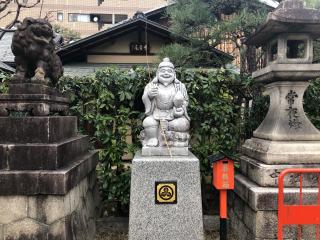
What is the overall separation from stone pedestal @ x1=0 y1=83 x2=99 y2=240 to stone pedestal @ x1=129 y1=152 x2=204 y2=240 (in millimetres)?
760

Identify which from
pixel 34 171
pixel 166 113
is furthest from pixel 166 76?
pixel 34 171

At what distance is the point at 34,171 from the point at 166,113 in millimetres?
1797

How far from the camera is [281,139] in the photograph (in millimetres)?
4340

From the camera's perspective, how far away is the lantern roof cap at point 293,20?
409 cm

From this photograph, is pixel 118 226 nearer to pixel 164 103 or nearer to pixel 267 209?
pixel 164 103

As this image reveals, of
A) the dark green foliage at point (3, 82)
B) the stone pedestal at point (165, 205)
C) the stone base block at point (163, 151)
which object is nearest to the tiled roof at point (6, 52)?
the dark green foliage at point (3, 82)

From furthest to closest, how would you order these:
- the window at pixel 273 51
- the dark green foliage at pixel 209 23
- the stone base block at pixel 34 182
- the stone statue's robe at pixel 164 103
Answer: the dark green foliage at pixel 209 23 → the window at pixel 273 51 → the stone statue's robe at pixel 164 103 → the stone base block at pixel 34 182

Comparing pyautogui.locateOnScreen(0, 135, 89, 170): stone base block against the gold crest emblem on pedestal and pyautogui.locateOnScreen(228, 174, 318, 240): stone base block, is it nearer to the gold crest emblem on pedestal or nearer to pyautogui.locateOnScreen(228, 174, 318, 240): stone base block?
the gold crest emblem on pedestal

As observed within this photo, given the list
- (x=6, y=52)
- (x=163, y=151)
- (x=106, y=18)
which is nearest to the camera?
(x=163, y=151)

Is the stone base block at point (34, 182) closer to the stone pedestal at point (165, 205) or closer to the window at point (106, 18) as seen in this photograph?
the stone pedestal at point (165, 205)

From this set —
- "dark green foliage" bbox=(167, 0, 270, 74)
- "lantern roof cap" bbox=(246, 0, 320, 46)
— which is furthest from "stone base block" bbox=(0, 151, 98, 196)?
"dark green foliage" bbox=(167, 0, 270, 74)

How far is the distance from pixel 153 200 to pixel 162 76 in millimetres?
1637

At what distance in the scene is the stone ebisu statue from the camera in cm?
424

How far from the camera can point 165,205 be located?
13.0 feet
